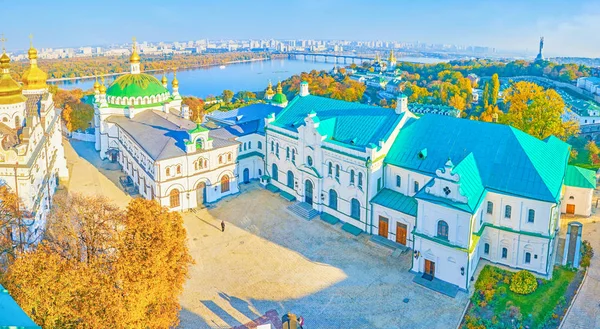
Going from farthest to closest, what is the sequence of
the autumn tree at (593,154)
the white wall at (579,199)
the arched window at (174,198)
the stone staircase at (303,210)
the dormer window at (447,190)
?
1. the autumn tree at (593,154)
2. the arched window at (174,198)
3. the stone staircase at (303,210)
4. the white wall at (579,199)
5. the dormer window at (447,190)

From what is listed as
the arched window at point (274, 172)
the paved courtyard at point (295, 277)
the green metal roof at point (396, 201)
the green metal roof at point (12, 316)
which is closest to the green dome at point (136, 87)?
the arched window at point (274, 172)

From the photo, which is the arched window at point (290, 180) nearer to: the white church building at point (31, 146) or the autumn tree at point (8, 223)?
the white church building at point (31, 146)

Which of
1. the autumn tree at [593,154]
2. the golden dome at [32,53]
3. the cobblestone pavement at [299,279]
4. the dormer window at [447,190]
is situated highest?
the golden dome at [32,53]

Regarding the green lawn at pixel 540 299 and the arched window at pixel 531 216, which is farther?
the arched window at pixel 531 216

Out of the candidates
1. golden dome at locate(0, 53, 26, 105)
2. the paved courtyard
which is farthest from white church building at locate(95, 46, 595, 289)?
golden dome at locate(0, 53, 26, 105)

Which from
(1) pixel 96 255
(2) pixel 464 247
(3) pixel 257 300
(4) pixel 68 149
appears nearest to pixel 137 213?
(1) pixel 96 255

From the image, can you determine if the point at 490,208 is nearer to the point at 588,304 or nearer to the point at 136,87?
the point at 588,304

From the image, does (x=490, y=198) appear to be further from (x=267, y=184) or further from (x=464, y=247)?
(x=267, y=184)
